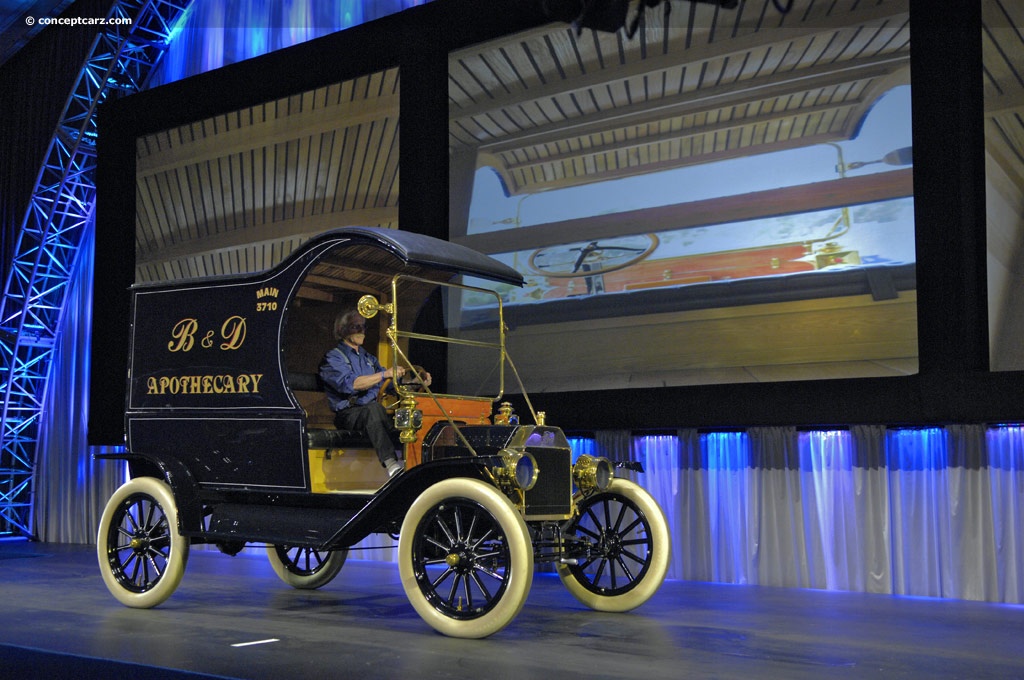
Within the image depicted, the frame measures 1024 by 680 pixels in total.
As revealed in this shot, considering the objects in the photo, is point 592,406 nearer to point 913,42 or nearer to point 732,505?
point 732,505

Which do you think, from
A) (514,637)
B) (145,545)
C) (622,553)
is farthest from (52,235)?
(514,637)

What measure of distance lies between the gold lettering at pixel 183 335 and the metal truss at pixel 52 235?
6.60 m

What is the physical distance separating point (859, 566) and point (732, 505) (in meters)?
1.00

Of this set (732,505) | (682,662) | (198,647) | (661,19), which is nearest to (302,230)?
(661,19)

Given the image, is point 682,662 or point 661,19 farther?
point 661,19

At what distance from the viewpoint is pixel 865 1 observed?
7160 mm

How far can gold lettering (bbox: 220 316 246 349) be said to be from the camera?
5.84 metres

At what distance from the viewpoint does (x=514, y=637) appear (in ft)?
16.1

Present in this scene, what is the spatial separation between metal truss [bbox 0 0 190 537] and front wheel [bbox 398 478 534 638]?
27.8ft

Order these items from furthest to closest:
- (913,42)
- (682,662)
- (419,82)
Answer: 1. (419,82)
2. (913,42)
3. (682,662)

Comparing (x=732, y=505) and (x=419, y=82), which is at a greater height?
(x=419, y=82)

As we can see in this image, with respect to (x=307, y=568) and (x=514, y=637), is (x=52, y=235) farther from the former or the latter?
(x=514, y=637)

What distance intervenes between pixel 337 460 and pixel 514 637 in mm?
1487

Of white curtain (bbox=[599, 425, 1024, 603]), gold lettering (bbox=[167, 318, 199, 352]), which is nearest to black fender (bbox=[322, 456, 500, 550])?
gold lettering (bbox=[167, 318, 199, 352])
